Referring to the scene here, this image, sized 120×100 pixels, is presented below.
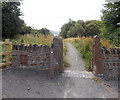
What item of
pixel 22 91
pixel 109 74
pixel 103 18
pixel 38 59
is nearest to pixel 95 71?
pixel 109 74

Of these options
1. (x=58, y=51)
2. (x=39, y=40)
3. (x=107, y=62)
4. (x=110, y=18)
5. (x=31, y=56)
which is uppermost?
(x=110, y=18)

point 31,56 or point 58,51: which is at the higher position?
point 58,51

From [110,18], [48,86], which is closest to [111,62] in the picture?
[48,86]

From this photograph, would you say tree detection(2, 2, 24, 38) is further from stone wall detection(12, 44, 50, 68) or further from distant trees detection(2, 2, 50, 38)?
stone wall detection(12, 44, 50, 68)

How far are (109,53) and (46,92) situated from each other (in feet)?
8.72

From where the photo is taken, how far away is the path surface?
3.88 metres

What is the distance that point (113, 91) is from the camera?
13.9ft

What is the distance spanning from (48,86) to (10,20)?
11987 millimetres

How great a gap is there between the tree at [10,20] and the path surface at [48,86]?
1004 centimetres

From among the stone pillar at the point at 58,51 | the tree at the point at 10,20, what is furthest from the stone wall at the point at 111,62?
the tree at the point at 10,20

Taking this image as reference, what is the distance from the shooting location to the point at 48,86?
4.38 m

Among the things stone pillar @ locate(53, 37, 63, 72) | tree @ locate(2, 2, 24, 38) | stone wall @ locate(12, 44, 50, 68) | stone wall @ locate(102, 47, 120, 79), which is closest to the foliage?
stone wall @ locate(102, 47, 120, 79)

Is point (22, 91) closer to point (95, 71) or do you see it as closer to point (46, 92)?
point (46, 92)

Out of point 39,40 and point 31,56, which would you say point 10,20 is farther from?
point 31,56
